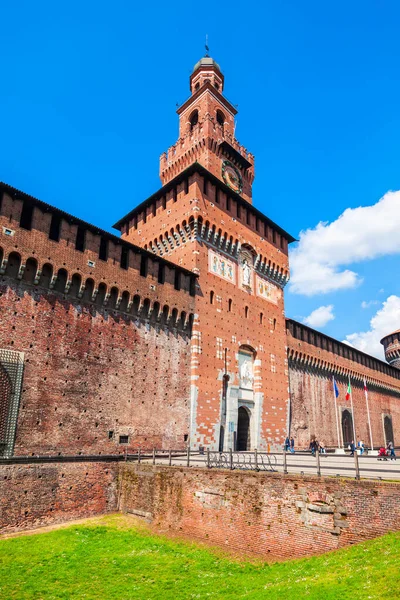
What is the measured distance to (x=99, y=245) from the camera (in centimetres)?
2127

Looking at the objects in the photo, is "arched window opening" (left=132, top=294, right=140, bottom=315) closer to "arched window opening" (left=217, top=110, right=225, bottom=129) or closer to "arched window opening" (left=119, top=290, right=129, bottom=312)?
"arched window opening" (left=119, top=290, right=129, bottom=312)

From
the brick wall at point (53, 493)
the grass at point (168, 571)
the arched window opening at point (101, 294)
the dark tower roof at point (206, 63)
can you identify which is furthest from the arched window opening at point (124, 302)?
the dark tower roof at point (206, 63)

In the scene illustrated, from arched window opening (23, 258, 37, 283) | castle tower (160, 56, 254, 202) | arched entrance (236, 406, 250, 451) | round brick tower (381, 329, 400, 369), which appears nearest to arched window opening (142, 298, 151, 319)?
arched window opening (23, 258, 37, 283)

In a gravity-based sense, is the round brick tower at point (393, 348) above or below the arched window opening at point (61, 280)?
above

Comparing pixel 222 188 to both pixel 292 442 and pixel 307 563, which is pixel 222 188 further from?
pixel 307 563

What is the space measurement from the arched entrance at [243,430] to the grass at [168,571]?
45.0ft

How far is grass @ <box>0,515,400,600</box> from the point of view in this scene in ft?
27.2

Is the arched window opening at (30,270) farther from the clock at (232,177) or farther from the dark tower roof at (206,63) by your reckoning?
the dark tower roof at (206,63)

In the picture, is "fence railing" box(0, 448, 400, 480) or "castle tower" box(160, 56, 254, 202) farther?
"castle tower" box(160, 56, 254, 202)

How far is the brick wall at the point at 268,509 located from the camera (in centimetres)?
1040

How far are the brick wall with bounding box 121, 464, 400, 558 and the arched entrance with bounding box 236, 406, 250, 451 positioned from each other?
39.7 feet

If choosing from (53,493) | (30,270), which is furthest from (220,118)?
(53,493)

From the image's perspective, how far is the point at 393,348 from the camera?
6284 cm

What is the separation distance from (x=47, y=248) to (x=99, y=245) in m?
3.05
